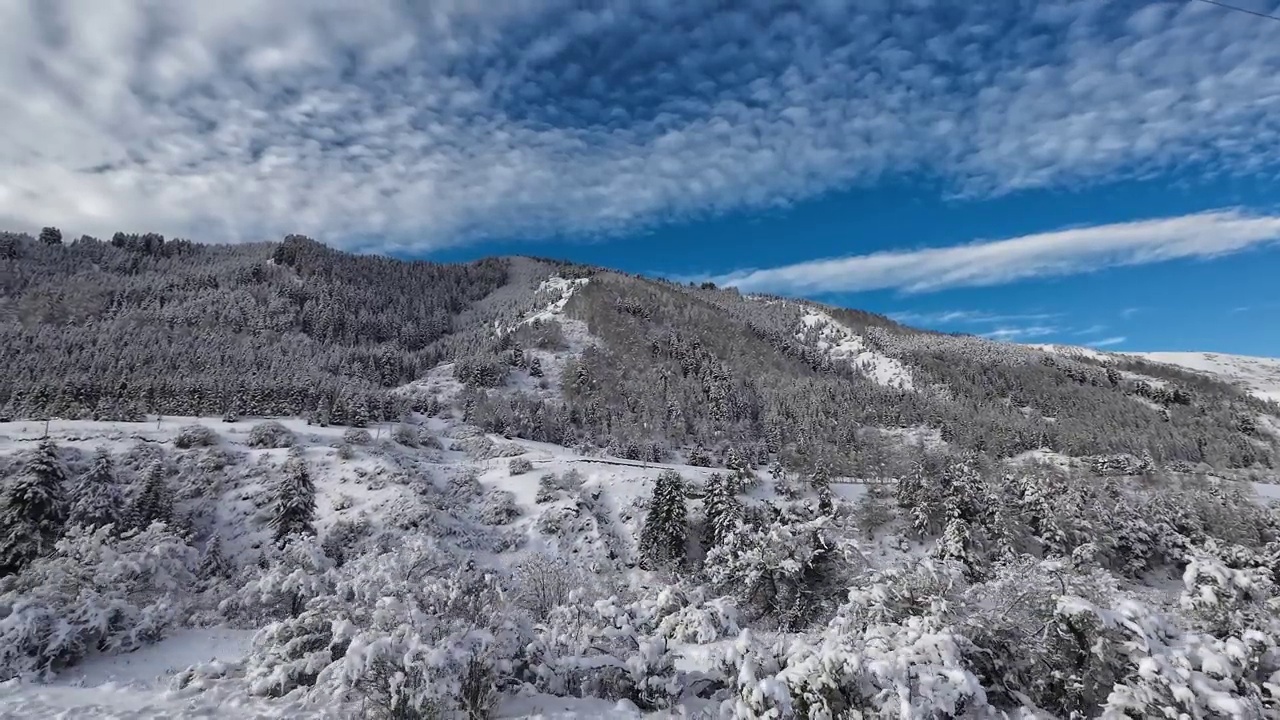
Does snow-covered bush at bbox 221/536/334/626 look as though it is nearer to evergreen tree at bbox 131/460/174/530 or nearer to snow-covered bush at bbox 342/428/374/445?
evergreen tree at bbox 131/460/174/530

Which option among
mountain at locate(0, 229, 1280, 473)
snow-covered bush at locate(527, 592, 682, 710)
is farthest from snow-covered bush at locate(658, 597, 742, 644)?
mountain at locate(0, 229, 1280, 473)

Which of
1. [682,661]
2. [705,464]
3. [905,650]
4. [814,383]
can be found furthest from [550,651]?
[814,383]

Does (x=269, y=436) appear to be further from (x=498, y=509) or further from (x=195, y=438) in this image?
(x=498, y=509)

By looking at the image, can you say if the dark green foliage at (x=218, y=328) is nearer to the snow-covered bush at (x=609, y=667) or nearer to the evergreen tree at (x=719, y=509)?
the evergreen tree at (x=719, y=509)

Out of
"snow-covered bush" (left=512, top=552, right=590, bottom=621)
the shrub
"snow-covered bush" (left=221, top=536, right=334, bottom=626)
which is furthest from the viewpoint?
the shrub

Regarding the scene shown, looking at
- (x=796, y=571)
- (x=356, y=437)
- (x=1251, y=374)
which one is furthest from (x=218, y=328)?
(x=1251, y=374)

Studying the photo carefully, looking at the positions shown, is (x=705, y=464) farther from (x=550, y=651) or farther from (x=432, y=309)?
(x=432, y=309)
